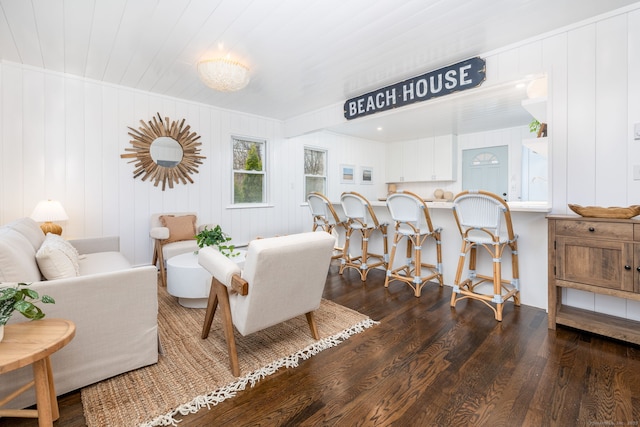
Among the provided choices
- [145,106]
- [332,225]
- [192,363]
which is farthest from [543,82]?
[145,106]

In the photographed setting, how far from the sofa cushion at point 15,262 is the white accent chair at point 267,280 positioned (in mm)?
872

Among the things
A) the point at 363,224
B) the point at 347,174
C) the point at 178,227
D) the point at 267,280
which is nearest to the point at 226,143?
the point at 178,227

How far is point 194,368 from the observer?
5.85 ft

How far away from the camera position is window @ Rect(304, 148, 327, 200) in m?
6.00

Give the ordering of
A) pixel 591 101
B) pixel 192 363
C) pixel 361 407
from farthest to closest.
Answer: pixel 591 101
pixel 192 363
pixel 361 407

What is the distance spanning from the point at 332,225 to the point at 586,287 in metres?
2.62

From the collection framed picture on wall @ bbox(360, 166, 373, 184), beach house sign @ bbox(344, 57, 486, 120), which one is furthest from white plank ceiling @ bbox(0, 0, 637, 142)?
framed picture on wall @ bbox(360, 166, 373, 184)

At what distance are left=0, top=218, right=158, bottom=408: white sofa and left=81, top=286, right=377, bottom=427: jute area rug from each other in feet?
0.38

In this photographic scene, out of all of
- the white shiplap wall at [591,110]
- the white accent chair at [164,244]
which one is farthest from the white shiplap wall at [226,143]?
the white accent chair at [164,244]

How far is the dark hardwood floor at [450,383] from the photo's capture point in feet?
4.59

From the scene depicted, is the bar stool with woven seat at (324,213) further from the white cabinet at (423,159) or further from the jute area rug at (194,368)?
the white cabinet at (423,159)

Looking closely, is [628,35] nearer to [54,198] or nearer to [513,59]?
[513,59]

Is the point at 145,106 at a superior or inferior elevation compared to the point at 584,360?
superior

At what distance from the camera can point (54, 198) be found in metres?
3.35
